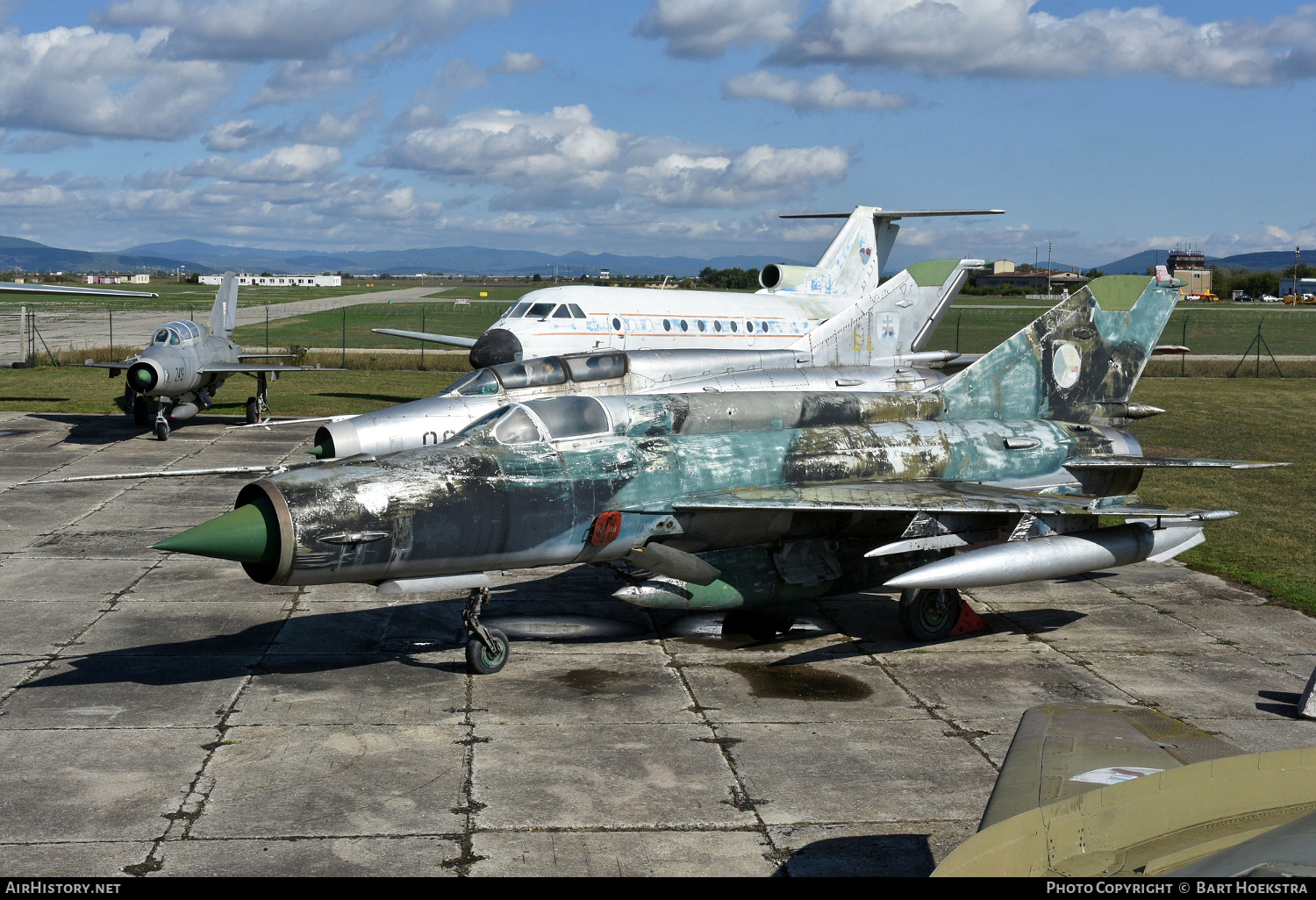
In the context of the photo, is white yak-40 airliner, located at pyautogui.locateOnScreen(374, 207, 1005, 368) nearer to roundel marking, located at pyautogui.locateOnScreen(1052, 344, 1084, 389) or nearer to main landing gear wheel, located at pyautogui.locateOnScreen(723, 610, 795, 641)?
roundel marking, located at pyautogui.locateOnScreen(1052, 344, 1084, 389)

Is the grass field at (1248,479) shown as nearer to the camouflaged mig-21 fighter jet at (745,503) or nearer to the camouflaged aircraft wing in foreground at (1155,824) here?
the camouflaged mig-21 fighter jet at (745,503)

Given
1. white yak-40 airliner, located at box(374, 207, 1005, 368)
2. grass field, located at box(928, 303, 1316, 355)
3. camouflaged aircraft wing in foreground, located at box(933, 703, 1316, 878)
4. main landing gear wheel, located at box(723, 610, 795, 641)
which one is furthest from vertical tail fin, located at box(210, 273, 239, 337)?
grass field, located at box(928, 303, 1316, 355)

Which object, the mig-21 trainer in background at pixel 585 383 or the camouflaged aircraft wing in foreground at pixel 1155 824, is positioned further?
the mig-21 trainer in background at pixel 585 383

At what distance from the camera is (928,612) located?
11.9 m

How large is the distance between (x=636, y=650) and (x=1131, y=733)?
616cm

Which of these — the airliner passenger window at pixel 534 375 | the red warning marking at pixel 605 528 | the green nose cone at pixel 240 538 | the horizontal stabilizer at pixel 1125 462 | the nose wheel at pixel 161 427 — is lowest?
the nose wheel at pixel 161 427

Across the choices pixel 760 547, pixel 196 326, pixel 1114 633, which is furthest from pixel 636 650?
pixel 196 326

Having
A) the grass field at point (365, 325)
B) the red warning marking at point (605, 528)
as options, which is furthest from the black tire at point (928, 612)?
the grass field at point (365, 325)

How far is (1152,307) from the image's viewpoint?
1473 cm

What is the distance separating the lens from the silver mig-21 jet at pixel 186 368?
80.4ft

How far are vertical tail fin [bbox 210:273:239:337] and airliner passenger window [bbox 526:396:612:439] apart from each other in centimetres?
2143

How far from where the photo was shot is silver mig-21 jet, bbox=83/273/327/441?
24516 mm

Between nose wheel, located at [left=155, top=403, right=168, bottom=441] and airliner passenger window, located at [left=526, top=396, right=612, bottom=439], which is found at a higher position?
airliner passenger window, located at [left=526, top=396, right=612, bottom=439]

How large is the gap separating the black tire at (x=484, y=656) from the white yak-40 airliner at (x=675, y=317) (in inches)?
469
